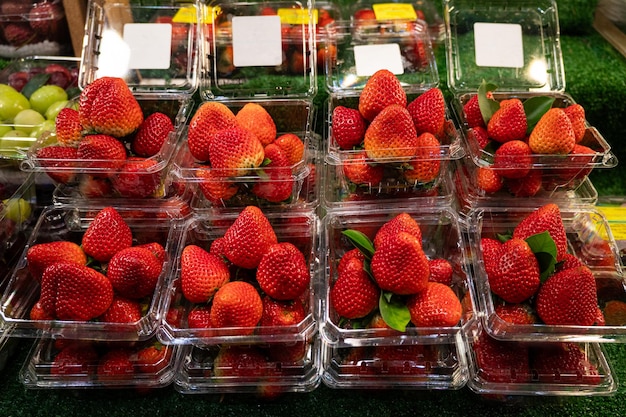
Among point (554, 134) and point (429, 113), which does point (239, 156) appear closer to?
point (429, 113)

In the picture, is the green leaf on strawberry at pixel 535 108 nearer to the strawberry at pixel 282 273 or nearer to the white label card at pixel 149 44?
the strawberry at pixel 282 273

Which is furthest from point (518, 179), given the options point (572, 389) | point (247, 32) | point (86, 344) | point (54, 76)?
point (54, 76)

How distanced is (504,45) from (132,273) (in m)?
1.45

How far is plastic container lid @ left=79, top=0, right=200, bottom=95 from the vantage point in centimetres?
176

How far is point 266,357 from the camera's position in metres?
1.23

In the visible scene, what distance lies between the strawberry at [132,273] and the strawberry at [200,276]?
9cm

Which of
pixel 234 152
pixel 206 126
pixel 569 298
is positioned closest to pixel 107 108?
pixel 206 126

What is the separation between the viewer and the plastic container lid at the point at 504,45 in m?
1.77

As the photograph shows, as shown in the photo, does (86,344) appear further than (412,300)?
Yes

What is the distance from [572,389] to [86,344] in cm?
118

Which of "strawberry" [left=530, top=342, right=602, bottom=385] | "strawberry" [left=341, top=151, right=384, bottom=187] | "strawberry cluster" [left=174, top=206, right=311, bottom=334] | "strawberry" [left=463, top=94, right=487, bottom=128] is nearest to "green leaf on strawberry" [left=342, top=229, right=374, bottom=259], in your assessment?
"strawberry cluster" [left=174, top=206, right=311, bottom=334]

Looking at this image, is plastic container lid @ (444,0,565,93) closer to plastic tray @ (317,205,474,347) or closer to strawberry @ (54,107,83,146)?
plastic tray @ (317,205,474,347)

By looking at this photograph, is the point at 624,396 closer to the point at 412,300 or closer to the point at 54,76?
the point at 412,300

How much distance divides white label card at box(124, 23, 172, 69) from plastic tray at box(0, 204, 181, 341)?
0.59 metres
